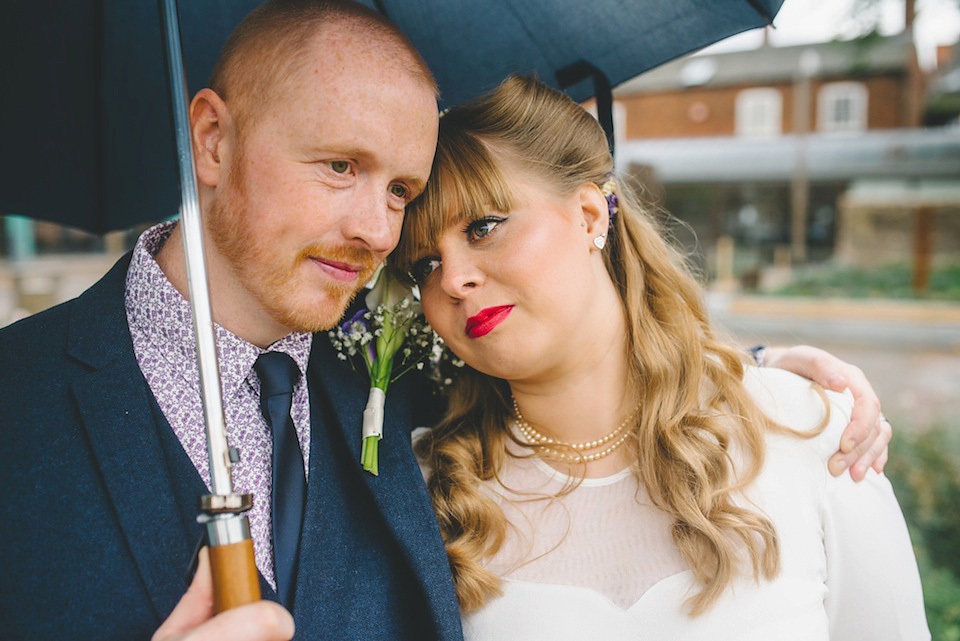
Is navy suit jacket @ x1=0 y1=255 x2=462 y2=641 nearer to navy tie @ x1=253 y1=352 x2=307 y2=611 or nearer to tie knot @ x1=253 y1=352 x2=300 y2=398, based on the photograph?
navy tie @ x1=253 y1=352 x2=307 y2=611

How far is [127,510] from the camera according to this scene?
150 centimetres

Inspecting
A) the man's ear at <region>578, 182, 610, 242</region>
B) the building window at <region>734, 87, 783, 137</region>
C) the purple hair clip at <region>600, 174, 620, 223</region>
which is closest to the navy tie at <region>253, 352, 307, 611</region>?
the man's ear at <region>578, 182, 610, 242</region>

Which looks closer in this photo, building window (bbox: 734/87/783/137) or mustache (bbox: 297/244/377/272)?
mustache (bbox: 297/244/377/272)

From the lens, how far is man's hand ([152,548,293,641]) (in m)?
1.16

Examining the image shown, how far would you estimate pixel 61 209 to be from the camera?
7.54 feet

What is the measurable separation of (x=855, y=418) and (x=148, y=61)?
227cm

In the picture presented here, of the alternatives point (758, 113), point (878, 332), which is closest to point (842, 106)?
point (758, 113)

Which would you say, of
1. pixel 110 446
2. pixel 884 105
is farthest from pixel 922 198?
pixel 110 446

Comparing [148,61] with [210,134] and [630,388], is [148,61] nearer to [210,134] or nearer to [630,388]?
[210,134]

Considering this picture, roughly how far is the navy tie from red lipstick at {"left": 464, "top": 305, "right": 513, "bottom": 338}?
476 millimetres

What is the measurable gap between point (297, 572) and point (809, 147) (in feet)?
70.9

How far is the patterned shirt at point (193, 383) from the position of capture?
5.52ft

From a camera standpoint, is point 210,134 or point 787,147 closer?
point 210,134

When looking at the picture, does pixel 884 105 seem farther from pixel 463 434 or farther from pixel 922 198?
pixel 463 434
